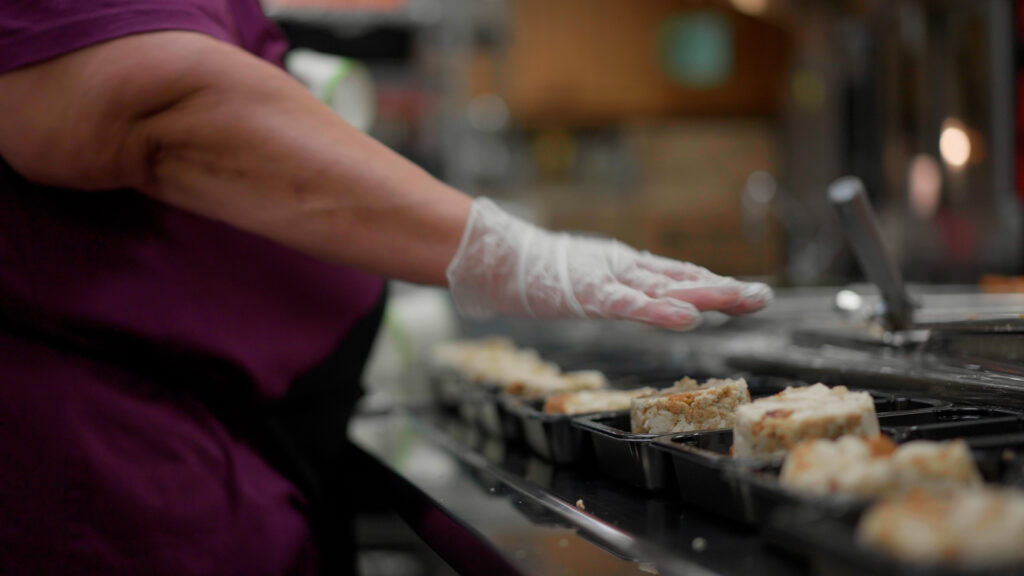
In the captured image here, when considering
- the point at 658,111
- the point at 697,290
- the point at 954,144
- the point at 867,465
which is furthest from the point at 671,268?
the point at 658,111

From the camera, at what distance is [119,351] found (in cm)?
105

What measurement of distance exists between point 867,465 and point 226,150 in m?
0.68

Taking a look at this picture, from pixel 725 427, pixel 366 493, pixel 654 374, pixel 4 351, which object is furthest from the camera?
pixel 366 493

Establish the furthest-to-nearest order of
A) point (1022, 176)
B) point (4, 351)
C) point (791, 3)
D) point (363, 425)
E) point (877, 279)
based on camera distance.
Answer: point (791, 3)
point (1022, 176)
point (363, 425)
point (877, 279)
point (4, 351)

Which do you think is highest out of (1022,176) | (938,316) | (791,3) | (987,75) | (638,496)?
(791,3)

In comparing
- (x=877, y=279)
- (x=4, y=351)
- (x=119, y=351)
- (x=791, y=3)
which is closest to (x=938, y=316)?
(x=877, y=279)

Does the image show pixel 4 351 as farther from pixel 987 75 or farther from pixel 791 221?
pixel 791 221

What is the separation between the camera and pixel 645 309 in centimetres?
93

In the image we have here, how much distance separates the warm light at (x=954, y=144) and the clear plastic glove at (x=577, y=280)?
2868mm

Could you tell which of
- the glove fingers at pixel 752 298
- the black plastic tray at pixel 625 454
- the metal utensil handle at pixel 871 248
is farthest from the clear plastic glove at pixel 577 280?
the metal utensil handle at pixel 871 248

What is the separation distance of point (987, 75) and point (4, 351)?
3.31 m

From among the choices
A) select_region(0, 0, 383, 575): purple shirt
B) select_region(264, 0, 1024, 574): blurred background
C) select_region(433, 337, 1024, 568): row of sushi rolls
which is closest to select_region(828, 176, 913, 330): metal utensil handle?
select_region(433, 337, 1024, 568): row of sushi rolls

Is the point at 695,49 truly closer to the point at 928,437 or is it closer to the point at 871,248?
the point at 871,248

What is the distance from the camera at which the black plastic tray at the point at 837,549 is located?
1.49 feet
